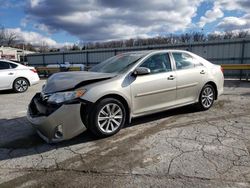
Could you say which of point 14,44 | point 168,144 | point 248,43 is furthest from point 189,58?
point 14,44

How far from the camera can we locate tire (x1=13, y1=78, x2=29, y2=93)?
1058cm

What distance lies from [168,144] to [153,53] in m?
2.12

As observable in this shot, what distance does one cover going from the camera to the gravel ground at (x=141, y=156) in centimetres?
309

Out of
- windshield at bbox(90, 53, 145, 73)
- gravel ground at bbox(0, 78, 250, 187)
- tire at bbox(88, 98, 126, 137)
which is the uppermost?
windshield at bbox(90, 53, 145, 73)

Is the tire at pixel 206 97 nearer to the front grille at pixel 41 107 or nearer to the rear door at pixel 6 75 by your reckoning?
the front grille at pixel 41 107

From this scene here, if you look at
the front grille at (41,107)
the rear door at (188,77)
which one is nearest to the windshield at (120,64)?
the rear door at (188,77)

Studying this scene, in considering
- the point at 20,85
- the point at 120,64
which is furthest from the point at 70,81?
the point at 20,85

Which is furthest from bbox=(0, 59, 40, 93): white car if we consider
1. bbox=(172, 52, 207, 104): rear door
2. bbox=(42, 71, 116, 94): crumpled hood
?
bbox=(172, 52, 207, 104): rear door

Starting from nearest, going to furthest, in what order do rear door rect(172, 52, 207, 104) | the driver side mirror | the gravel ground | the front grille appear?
the gravel ground, the front grille, the driver side mirror, rear door rect(172, 52, 207, 104)

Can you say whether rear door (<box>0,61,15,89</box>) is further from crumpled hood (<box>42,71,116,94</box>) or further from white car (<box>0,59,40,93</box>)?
crumpled hood (<box>42,71,116,94</box>)

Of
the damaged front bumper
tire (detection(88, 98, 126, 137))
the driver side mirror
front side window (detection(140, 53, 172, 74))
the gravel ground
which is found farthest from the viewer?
front side window (detection(140, 53, 172, 74))

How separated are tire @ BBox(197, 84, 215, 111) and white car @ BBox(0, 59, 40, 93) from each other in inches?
309

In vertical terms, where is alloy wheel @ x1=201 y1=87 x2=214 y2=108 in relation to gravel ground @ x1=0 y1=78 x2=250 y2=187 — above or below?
above

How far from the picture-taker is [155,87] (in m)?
5.10
